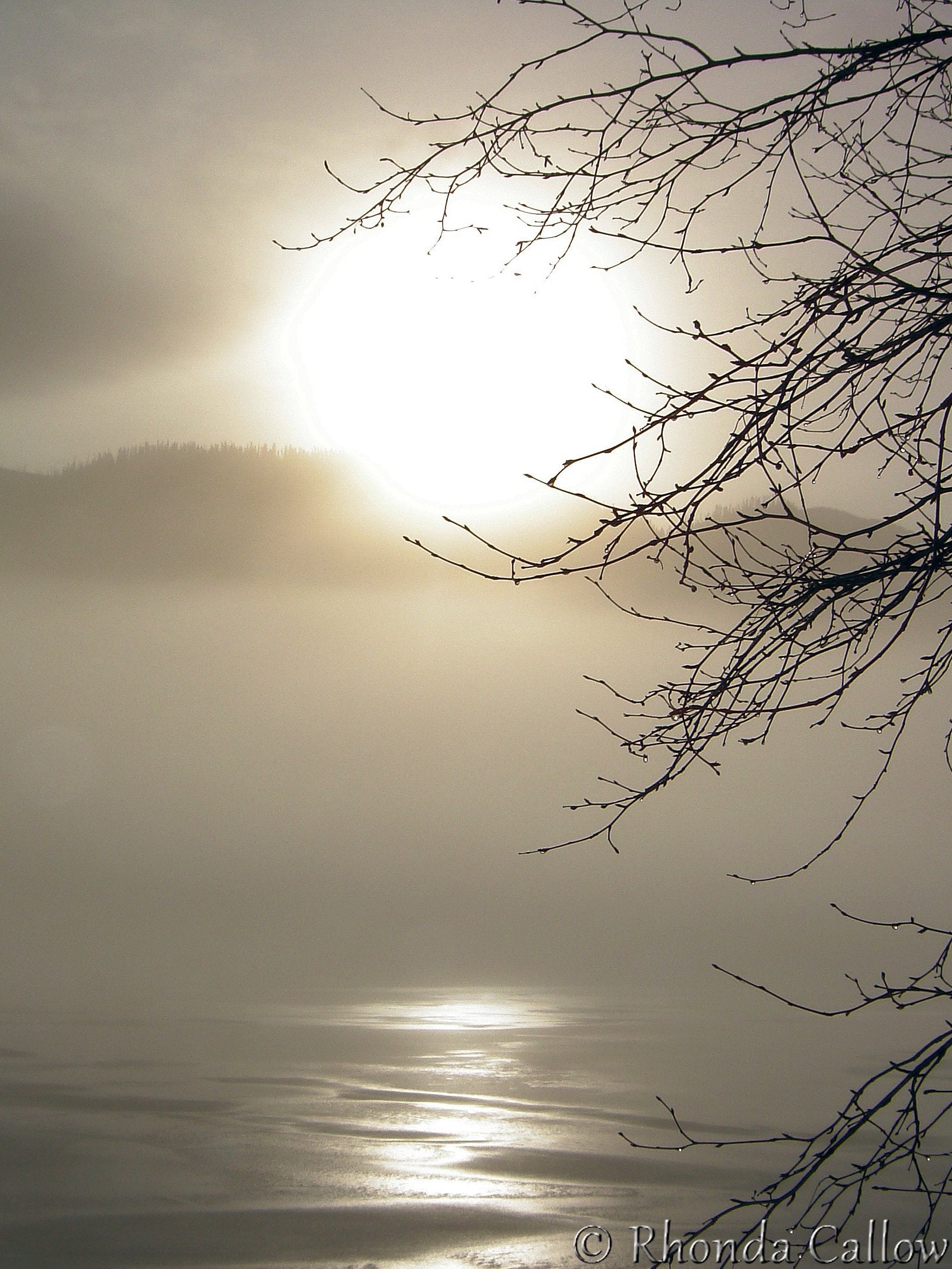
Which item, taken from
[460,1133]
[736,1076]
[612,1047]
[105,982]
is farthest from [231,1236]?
[105,982]

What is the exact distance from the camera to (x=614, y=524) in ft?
9.36

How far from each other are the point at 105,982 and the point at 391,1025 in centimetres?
5118

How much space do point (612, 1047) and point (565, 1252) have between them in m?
97.6

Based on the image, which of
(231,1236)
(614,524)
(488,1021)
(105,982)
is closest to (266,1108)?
(231,1236)

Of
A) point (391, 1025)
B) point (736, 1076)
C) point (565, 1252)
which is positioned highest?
point (391, 1025)

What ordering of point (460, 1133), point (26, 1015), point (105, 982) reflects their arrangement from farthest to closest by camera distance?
1. point (105, 982)
2. point (26, 1015)
3. point (460, 1133)

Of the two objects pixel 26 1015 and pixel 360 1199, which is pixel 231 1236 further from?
pixel 26 1015

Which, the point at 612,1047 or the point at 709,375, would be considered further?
the point at 612,1047

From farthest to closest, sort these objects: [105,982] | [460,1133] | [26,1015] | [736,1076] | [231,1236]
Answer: [105,982], [26,1015], [736,1076], [460,1133], [231,1236]

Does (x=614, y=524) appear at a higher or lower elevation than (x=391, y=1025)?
lower

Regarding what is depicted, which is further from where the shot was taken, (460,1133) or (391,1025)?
(391,1025)

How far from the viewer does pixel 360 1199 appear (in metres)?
99.1

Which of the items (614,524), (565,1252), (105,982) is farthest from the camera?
(105,982)

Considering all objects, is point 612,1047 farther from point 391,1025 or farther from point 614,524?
point 614,524
